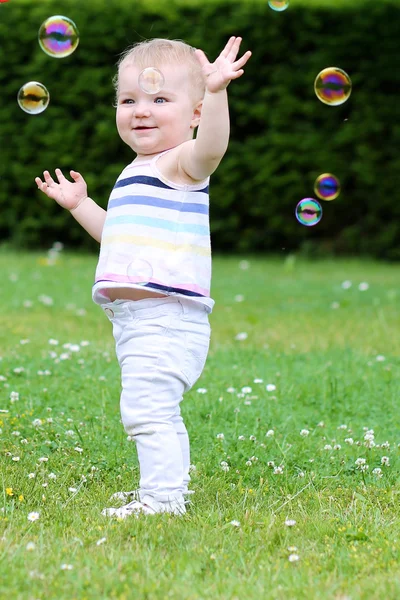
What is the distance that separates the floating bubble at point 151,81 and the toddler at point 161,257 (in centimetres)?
6

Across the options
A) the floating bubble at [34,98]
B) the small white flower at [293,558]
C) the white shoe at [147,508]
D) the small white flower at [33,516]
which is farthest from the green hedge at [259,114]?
the small white flower at [293,558]

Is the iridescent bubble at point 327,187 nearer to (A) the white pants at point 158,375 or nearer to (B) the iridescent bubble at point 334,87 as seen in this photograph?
(B) the iridescent bubble at point 334,87

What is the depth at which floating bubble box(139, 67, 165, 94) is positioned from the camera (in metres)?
3.05

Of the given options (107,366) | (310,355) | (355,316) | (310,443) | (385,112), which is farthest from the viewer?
(385,112)

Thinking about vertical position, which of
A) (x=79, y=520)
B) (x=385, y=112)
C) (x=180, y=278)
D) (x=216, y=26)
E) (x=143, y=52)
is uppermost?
(x=216, y=26)

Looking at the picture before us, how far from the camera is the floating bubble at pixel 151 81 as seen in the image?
3.05 meters

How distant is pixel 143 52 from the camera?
A: 3176mm

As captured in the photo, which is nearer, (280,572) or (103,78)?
(280,572)

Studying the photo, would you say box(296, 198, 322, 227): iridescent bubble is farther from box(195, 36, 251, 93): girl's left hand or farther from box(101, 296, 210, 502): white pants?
box(195, 36, 251, 93): girl's left hand

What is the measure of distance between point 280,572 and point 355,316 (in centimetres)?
487

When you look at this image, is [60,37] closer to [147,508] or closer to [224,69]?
[224,69]

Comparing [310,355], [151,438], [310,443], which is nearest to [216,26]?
[310,355]

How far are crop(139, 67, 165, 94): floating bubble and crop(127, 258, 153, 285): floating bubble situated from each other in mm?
560

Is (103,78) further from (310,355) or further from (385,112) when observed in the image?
(310,355)
